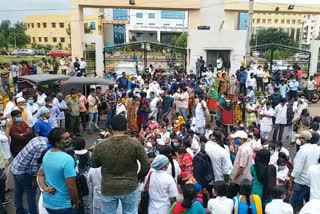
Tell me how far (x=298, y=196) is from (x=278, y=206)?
5.89 feet

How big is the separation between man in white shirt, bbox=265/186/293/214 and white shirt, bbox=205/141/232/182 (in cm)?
129

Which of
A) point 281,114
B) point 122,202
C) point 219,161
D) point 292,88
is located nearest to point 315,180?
point 219,161

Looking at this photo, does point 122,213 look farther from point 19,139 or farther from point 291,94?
point 291,94

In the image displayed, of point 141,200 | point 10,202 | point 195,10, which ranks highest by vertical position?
point 195,10

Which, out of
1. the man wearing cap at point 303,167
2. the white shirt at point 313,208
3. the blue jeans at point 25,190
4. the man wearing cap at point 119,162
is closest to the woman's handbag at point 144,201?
the man wearing cap at point 119,162

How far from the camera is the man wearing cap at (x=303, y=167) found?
498 cm

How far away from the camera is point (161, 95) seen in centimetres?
1063

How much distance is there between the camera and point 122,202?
3.46 meters

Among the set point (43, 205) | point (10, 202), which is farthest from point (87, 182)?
point (10, 202)

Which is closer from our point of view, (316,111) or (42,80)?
(42,80)

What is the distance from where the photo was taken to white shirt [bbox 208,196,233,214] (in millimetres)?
3725

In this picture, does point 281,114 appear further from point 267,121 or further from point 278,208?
point 278,208

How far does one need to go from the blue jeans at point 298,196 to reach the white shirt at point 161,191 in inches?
90.8

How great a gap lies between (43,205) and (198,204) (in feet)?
6.04
